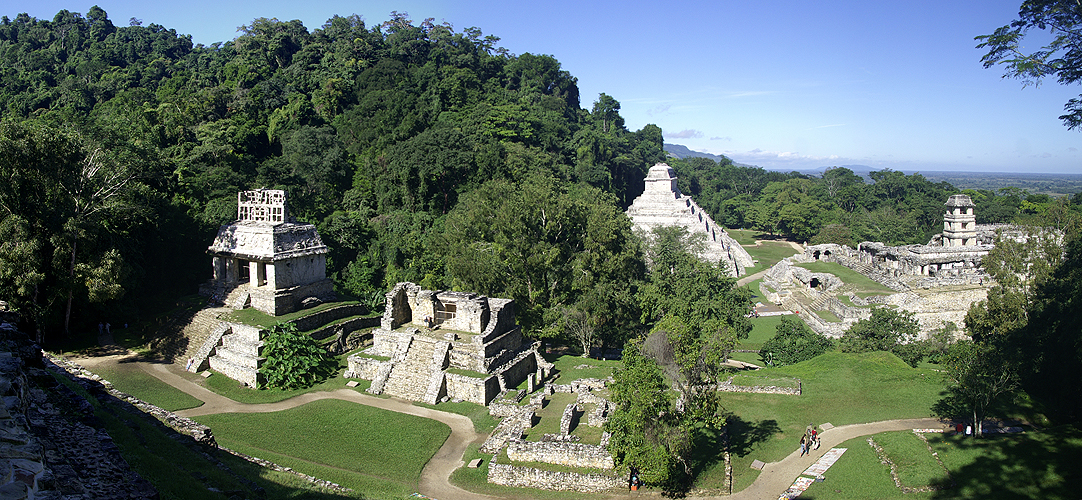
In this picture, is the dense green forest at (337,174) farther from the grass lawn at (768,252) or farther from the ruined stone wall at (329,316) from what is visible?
the grass lawn at (768,252)

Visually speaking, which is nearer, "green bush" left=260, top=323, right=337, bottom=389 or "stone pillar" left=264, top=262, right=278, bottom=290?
"green bush" left=260, top=323, right=337, bottom=389

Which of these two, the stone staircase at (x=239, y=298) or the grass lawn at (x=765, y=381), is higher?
the stone staircase at (x=239, y=298)

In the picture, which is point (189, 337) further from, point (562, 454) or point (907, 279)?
point (907, 279)

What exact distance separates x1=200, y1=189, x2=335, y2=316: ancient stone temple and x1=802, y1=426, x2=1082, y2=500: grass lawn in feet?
72.5

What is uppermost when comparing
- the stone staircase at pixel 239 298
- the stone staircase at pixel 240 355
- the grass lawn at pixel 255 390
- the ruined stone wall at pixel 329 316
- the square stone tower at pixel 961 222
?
the square stone tower at pixel 961 222

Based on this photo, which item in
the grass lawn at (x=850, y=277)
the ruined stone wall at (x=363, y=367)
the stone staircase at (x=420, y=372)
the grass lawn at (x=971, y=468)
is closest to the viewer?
the grass lawn at (x=971, y=468)

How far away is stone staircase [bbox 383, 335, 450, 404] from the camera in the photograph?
21859 millimetres

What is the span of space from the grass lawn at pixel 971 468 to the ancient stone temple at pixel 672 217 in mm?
40085

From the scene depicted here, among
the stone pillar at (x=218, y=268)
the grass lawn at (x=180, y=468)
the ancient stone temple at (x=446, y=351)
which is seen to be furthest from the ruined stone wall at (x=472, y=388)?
the stone pillar at (x=218, y=268)

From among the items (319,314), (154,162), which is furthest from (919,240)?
(154,162)

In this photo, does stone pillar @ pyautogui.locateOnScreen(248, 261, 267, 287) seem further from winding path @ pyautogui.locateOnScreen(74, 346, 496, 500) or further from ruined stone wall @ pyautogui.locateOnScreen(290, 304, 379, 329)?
winding path @ pyautogui.locateOnScreen(74, 346, 496, 500)

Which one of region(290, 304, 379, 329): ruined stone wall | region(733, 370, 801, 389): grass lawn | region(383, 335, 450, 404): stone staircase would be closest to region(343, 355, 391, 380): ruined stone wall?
region(383, 335, 450, 404): stone staircase

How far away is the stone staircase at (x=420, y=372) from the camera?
2186 cm

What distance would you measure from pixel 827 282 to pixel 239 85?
5549cm
